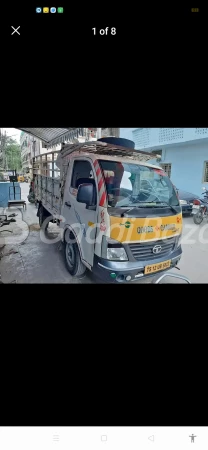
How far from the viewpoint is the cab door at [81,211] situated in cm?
196

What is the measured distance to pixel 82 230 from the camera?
2.14m

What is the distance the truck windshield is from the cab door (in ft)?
0.57

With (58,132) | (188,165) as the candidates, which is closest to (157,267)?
(58,132)

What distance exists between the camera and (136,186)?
7.20 feet

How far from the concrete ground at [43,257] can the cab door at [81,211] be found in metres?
0.63

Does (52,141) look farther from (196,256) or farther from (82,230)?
(196,256)

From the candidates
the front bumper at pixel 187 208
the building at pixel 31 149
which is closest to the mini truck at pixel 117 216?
the front bumper at pixel 187 208

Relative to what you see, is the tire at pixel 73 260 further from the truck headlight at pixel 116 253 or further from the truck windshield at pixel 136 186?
the truck windshield at pixel 136 186

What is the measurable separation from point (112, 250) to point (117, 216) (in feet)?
1.03
